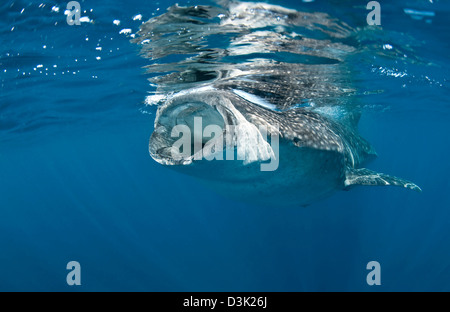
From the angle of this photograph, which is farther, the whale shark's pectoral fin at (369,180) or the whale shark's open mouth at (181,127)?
the whale shark's pectoral fin at (369,180)

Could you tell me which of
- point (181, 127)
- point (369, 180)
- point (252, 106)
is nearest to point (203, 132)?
point (181, 127)

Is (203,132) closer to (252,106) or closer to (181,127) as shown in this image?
(181,127)

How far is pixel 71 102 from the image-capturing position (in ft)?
46.8

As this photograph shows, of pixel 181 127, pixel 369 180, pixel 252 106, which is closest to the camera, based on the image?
pixel 252 106

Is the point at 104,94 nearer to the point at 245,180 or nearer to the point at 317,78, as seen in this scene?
the point at 317,78

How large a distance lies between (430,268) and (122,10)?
19.6 meters

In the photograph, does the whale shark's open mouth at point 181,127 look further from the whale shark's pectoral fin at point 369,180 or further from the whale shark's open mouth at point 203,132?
the whale shark's pectoral fin at point 369,180

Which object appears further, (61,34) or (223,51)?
(223,51)

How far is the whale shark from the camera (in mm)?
4012

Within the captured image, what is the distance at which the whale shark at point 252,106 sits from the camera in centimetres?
401

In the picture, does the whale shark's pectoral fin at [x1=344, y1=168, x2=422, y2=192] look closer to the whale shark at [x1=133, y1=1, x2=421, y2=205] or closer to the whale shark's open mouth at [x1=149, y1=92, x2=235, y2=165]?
the whale shark at [x1=133, y1=1, x2=421, y2=205]

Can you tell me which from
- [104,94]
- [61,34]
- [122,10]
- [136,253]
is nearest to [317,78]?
[122,10]

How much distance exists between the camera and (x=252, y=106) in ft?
14.8

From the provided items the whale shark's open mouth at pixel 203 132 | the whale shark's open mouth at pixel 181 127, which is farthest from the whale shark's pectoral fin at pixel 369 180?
the whale shark's open mouth at pixel 181 127
